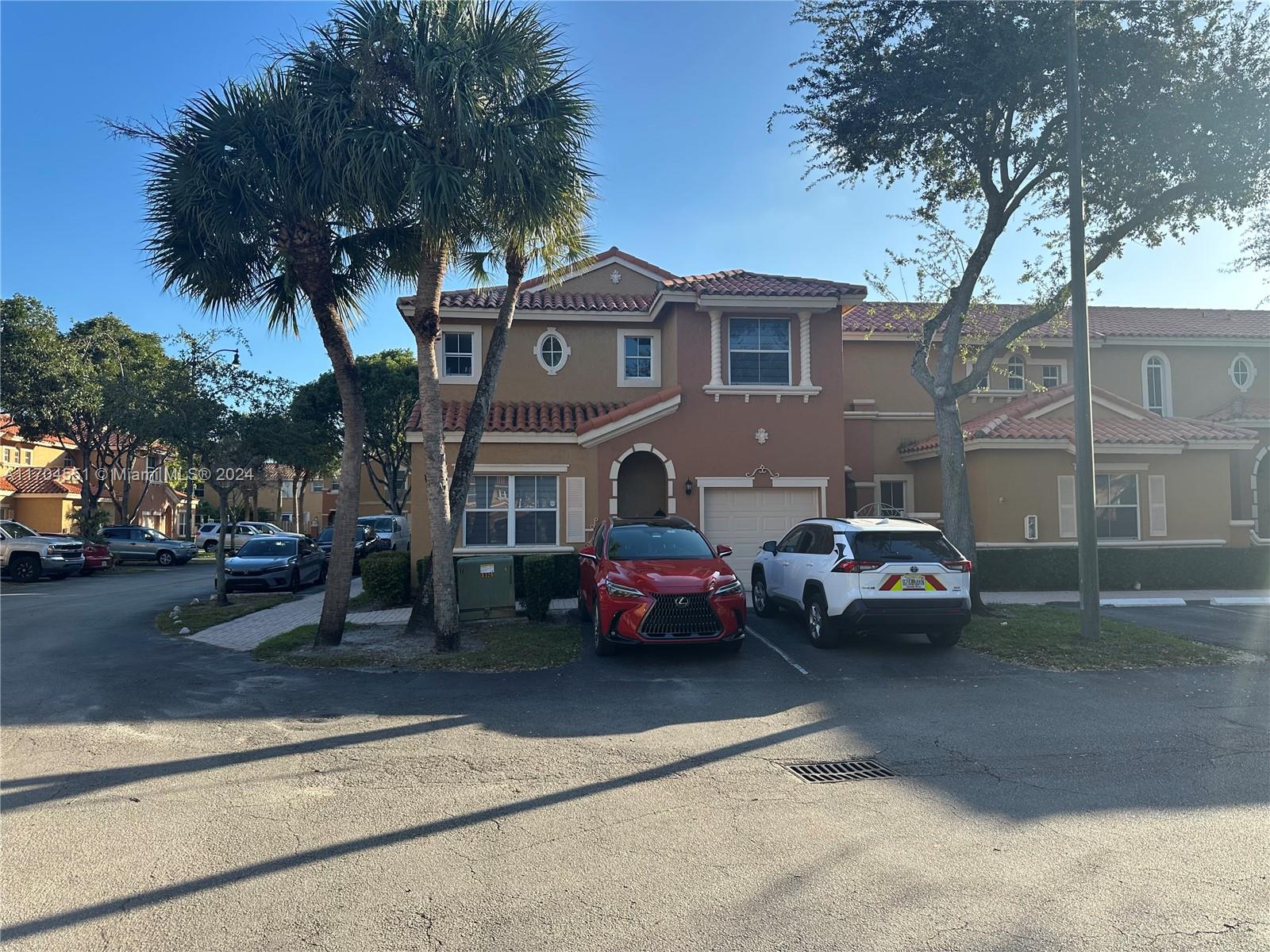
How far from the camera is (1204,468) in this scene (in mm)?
18266

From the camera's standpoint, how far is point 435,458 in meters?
10.7

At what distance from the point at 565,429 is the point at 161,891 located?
40.4 ft

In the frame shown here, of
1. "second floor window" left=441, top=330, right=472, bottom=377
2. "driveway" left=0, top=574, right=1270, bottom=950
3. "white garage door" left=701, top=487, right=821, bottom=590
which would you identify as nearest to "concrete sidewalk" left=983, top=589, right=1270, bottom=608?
"white garage door" left=701, top=487, right=821, bottom=590

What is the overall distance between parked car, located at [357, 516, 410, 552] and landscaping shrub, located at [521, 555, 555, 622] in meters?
13.3

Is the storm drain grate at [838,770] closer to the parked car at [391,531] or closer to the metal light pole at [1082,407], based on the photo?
the metal light pole at [1082,407]

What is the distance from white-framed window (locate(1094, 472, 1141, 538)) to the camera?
17922mm

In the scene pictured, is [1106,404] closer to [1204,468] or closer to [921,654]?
[1204,468]

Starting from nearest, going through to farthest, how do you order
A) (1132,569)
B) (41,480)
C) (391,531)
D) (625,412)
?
1. (625,412)
2. (1132,569)
3. (391,531)
4. (41,480)

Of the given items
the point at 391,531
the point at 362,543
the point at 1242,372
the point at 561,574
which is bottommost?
the point at 561,574

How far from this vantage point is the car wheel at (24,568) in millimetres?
23156

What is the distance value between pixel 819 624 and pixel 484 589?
194 inches

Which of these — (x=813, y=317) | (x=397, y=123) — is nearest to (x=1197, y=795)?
(x=397, y=123)

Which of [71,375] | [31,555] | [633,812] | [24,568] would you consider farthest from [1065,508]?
[71,375]

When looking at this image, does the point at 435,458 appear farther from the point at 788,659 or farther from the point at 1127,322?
the point at 1127,322
